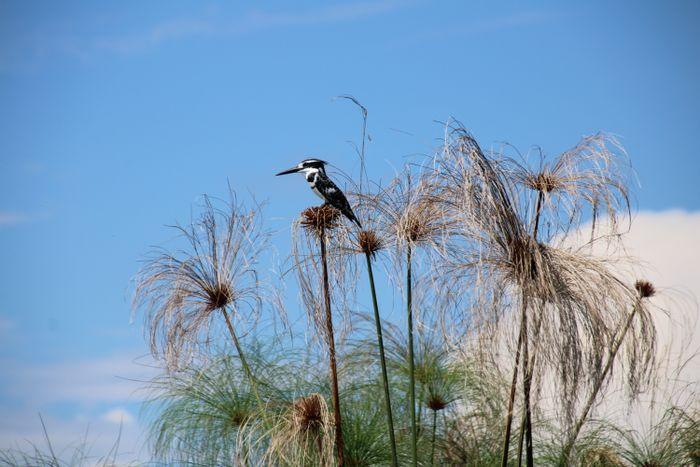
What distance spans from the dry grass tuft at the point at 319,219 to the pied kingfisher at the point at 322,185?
112mm

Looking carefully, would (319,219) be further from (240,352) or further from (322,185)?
(240,352)

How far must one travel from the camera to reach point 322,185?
707cm

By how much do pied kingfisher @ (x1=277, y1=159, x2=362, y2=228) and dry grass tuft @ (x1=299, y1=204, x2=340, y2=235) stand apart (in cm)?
11

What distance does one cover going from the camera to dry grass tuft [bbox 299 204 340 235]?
6508 millimetres

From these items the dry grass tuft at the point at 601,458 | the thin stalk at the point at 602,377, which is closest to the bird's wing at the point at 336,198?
the thin stalk at the point at 602,377

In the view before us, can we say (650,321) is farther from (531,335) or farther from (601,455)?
(601,455)

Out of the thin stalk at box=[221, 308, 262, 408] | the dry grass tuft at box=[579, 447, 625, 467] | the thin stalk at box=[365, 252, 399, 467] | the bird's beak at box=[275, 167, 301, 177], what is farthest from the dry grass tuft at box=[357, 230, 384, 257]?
the dry grass tuft at box=[579, 447, 625, 467]

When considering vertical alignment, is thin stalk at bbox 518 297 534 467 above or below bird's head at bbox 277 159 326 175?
below

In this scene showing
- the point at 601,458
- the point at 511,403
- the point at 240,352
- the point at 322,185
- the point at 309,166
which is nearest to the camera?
the point at 511,403

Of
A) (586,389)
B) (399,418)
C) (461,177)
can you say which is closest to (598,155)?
(461,177)

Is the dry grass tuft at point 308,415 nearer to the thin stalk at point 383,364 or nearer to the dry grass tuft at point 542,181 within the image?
the thin stalk at point 383,364

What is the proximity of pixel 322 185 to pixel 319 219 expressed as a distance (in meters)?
0.64

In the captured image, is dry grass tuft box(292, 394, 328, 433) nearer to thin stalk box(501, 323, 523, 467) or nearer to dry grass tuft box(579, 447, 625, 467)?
thin stalk box(501, 323, 523, 467)

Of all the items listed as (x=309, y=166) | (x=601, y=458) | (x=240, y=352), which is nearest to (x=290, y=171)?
(x=309, y=166)
